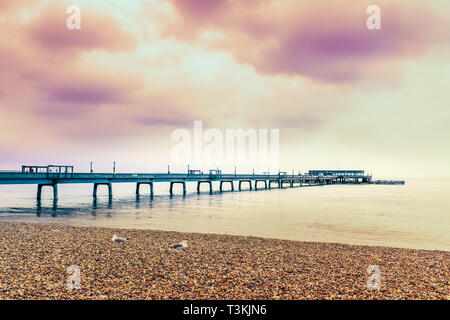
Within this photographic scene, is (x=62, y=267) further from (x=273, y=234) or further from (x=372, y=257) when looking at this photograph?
(x=273, y=234)

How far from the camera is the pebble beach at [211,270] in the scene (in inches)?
309

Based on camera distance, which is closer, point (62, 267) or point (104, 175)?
point (62, 267)

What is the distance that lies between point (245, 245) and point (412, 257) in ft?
23.3

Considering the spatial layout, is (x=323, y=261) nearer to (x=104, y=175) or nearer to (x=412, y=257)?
(x=412, y=257)

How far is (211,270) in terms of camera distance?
9891 millimetres

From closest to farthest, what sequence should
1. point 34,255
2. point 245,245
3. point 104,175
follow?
point 34,255 → point 245,245 → point 104,175

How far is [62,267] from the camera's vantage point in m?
9.84

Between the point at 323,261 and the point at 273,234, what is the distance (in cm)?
1110

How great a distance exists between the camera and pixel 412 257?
1293 centimetres

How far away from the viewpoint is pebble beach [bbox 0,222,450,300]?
25.7ft
